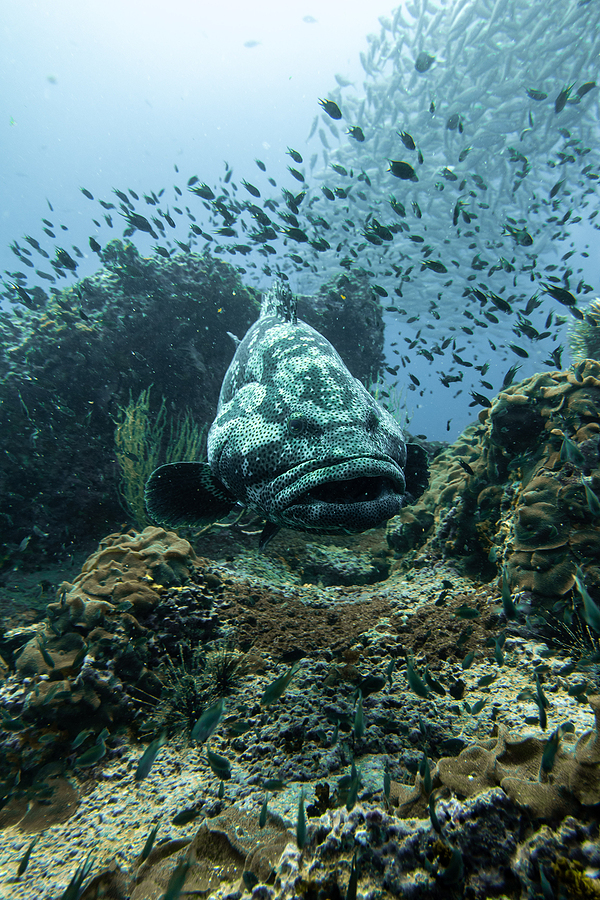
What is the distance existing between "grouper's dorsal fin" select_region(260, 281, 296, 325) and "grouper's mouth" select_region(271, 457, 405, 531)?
1.83 metres

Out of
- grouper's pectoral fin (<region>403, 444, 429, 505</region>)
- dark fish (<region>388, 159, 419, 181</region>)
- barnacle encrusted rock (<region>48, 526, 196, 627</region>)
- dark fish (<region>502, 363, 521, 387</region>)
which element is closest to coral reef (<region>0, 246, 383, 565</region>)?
barnacle encrusted rock (<region>48, 526, 196, 627</region>)

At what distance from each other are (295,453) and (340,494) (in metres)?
0.38

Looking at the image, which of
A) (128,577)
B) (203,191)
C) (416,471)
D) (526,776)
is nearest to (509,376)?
(416,471)

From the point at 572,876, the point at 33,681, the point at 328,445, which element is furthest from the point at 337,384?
the point at 33,681

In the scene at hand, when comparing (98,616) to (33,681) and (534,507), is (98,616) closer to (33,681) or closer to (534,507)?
(33,681)

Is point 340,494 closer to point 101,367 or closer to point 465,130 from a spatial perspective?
point 101,367

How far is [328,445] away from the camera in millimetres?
2137

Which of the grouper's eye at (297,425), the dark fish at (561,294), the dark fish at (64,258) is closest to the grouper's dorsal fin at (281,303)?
the grouper's eye at (297,425)

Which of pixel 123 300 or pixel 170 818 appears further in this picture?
pixel 123 300

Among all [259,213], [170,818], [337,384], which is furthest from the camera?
[259,213]

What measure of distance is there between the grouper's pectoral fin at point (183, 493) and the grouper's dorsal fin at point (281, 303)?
64.4 inches

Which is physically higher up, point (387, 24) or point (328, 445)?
point (387, 24)

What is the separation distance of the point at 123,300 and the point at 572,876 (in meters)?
11.6

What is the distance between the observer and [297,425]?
90.3 inches
